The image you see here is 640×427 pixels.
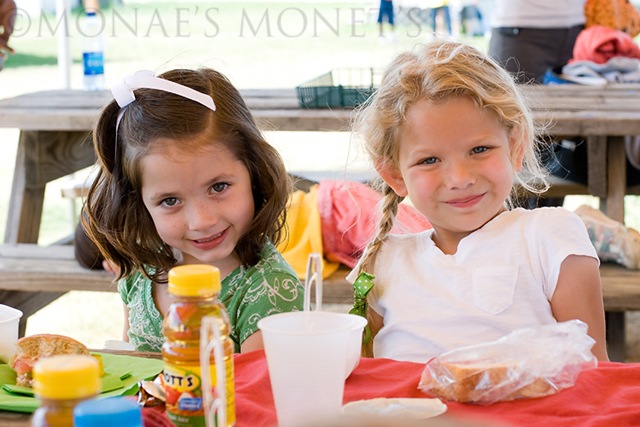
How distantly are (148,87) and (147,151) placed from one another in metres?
0.14

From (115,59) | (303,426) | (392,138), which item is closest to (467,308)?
(392,138)

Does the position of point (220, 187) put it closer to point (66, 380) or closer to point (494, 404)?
point (494, 404)

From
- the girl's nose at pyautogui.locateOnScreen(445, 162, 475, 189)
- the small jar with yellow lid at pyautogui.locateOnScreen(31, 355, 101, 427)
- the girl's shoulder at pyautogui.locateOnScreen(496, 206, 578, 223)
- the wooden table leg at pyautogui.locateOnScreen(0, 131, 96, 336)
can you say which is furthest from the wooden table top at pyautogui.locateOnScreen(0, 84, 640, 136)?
the small jar with yellow lid at pyautogui.locateOnScreen(31, 355, 101, 427)

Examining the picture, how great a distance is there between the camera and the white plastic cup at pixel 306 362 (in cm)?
107

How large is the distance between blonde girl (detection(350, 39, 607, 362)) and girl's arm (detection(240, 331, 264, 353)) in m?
0.24

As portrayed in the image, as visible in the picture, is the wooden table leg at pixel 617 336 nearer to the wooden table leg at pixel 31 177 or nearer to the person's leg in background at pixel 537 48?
the person's leg in background at pixel 537 48

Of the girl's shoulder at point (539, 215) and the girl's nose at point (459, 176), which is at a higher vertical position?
the girl's nose at point (459, 176)

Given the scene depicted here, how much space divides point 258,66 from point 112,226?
38.3 feet

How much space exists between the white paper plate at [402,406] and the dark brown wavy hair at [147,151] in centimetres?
72

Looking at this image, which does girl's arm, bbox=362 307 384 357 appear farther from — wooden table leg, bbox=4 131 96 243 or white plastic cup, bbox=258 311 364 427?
wooden table leg, bbox=4 131 96 243

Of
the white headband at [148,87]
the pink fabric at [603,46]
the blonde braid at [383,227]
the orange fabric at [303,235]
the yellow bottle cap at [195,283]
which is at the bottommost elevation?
Result: the orange fabric at [303,235]

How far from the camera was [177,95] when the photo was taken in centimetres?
182

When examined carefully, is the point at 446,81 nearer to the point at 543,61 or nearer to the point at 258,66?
the point at 543,61

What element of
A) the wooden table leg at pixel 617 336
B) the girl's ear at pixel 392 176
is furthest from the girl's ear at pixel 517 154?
the wooden table leg at pixel 617 336
